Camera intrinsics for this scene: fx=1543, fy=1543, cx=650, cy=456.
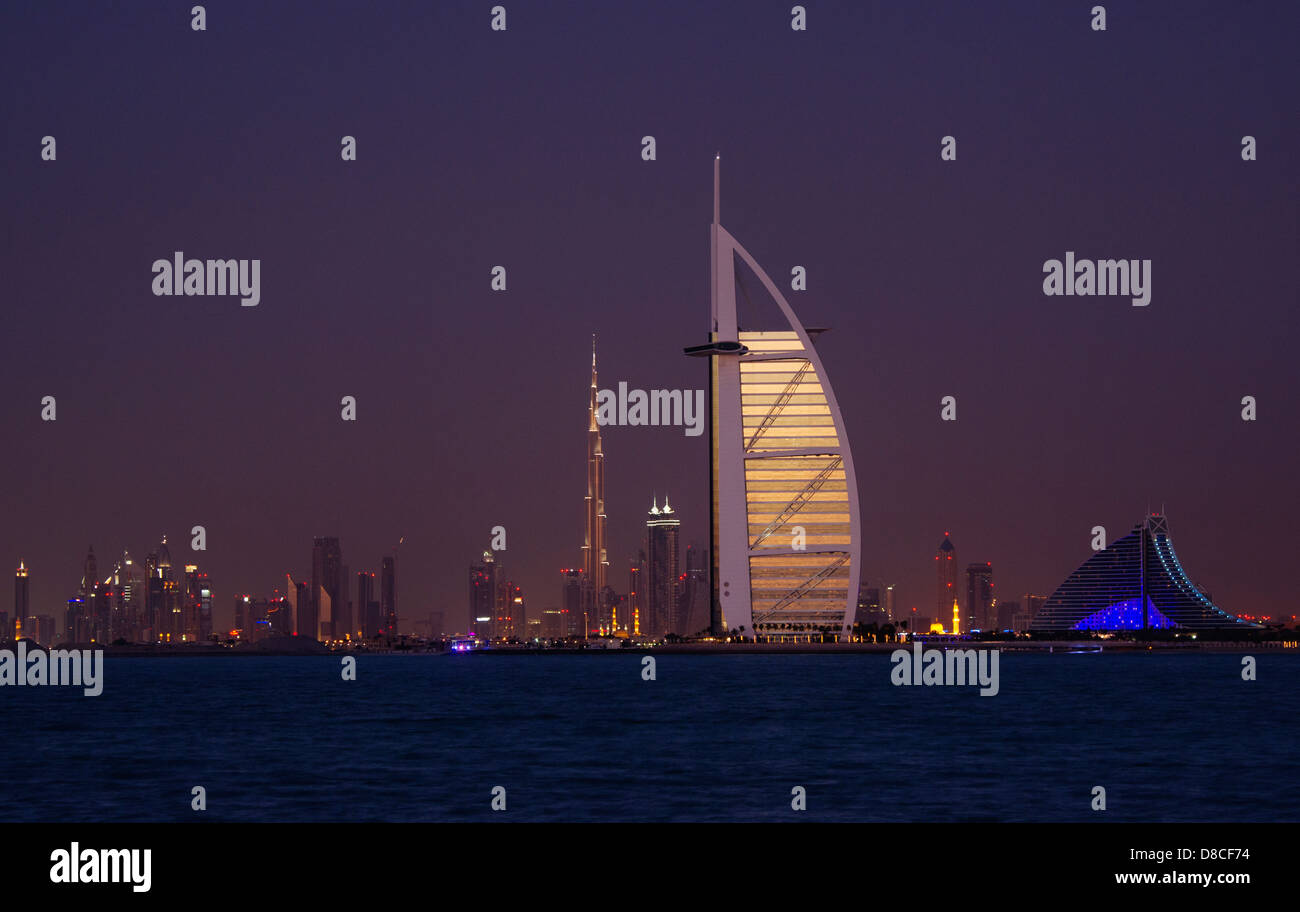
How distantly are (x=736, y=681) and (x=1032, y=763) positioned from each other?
3617 inches

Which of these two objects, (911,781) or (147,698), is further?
(147,698)

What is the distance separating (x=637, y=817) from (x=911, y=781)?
48.1ft

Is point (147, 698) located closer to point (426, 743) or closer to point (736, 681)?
point (736, 681)

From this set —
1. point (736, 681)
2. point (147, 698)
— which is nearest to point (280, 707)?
point (147, 698)

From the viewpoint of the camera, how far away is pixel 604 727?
81312 millimetres

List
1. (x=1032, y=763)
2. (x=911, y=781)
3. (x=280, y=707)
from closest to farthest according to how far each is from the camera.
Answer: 1. (x=911, y=781)
2. (x=1032, y=763)
3. (x=280, y=707)
